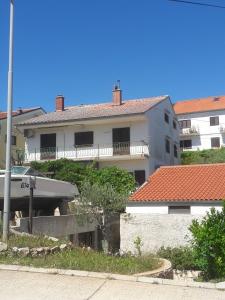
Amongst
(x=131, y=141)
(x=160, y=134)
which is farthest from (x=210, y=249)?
(x=160, y=134)

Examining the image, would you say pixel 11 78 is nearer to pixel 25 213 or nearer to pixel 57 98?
pixel 25 213

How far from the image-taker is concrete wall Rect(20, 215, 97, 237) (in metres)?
16.1

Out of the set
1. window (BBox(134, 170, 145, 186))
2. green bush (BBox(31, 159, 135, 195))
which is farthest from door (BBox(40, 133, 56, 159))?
window (BBox(134, 170, 145, 186))

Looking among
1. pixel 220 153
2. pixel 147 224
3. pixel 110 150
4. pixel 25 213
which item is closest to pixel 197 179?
pixel 147 224

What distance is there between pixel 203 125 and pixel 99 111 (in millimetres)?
26602

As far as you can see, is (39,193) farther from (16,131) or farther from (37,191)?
(16,131)

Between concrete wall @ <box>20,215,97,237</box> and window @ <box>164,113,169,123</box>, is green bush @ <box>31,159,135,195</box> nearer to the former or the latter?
concrete wall @ <box>20,215,97,237</box>

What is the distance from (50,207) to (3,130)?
25870mm

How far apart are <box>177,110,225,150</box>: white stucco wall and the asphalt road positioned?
51714 mm

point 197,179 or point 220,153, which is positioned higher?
point 220,153

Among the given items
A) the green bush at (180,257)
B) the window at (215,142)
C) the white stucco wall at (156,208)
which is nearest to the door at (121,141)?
the white stucco wall at (156,208)

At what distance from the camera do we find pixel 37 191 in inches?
672

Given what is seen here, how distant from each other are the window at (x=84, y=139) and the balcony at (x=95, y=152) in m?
0.22

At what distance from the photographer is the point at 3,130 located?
4372 cm
